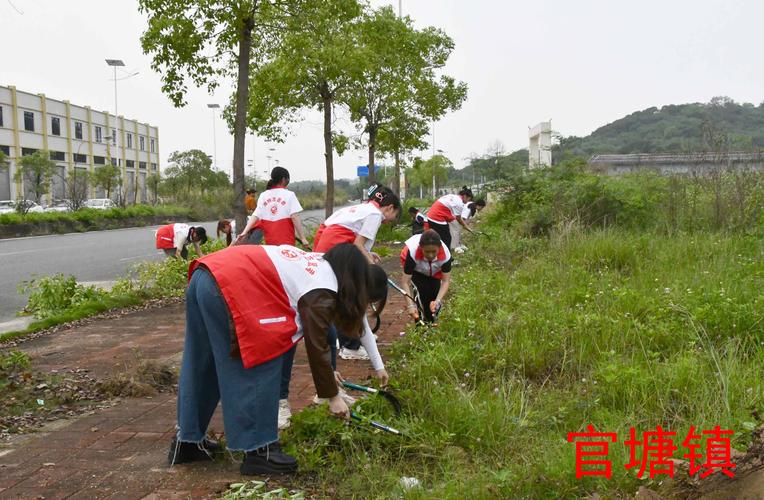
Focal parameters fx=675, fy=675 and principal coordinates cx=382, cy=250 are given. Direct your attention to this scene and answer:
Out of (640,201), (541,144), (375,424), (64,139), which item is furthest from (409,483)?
(64,139)

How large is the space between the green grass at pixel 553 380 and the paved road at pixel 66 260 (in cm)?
620

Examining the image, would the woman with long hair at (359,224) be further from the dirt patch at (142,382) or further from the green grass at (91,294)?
the green grass at (91,294)

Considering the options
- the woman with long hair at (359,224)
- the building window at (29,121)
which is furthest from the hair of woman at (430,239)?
the building window at (29,121)

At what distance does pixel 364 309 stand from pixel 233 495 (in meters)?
0.99

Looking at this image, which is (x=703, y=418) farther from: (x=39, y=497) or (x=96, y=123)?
(x=96, y=123)

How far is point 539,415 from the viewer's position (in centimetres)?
371

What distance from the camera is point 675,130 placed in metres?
27.7

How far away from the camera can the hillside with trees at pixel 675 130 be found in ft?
39.4

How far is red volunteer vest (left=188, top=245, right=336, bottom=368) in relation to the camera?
3088mm

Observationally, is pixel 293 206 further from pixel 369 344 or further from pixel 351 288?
pixel 351 288

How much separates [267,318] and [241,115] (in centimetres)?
725

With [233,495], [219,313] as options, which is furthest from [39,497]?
[219,313]

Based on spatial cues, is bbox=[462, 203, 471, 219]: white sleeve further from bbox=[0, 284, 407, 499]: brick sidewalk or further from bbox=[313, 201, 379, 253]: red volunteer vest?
bbox=[313, 201, 379, 253]: red volunteer vest

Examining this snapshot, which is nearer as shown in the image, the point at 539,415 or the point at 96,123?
the point at 539,415
